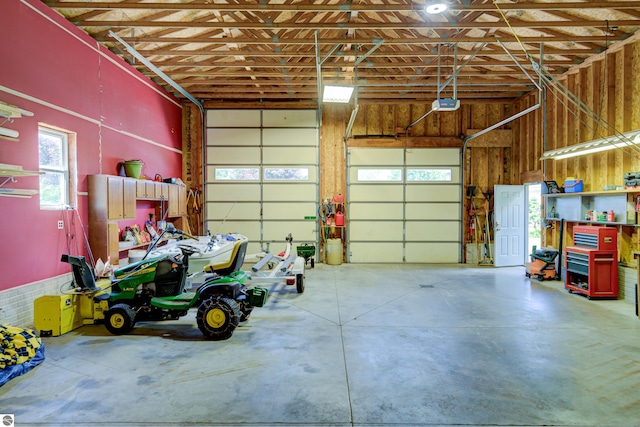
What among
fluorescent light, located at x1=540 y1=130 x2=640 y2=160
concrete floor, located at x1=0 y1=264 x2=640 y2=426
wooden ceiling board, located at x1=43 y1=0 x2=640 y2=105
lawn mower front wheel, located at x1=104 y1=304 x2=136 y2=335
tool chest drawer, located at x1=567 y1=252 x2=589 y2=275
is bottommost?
concrete floor, located at x1=0 y1=264 x2=640 y2=426

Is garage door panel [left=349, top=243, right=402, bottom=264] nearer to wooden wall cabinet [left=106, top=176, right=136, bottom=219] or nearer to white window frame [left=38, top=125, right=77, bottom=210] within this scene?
wooden wall cabinet [left=106, top=176, right=136, bottom=219]

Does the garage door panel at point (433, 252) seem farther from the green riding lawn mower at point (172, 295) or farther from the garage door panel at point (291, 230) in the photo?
the green riding lawn mower at point (172, 295)

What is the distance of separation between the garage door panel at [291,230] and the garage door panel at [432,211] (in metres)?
2.88

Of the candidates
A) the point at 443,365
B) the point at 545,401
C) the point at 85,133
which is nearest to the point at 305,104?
the point at 85,133

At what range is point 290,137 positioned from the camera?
10.3 m

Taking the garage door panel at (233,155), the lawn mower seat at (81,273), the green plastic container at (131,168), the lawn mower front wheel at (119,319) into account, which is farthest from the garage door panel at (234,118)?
the lawn mower front wheel at (119,319)

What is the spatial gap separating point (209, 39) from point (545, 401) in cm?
682

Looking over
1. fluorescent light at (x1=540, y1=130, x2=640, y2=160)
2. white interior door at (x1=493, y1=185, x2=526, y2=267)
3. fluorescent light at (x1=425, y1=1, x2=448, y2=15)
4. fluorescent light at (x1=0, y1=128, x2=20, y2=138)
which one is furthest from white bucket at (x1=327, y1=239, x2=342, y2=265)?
fluorescent light at (x1=0, y1=128, x2=20, y2=138)

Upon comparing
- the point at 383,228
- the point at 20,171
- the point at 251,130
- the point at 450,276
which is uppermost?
the point at 251,130

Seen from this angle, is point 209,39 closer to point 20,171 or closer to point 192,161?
point 20,171

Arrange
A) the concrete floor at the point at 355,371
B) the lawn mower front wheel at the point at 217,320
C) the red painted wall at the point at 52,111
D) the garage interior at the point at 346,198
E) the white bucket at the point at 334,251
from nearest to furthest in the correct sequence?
the concrete floor at the point at 355,371, the garage interior at the point at 346,198, the lawn mower front wheel at the point at 217,320, the red painted wall at the point at 52,111, the white bucket at the point at 334,251

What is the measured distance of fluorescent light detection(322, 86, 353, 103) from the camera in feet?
21.4

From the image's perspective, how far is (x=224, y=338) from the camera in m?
4.23

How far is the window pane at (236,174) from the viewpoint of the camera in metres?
10.2
